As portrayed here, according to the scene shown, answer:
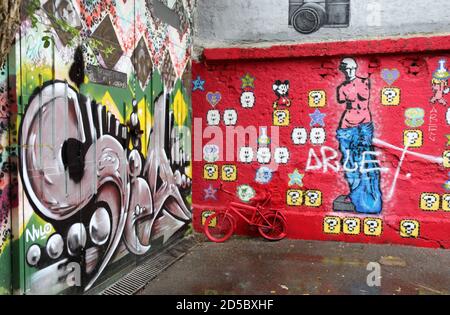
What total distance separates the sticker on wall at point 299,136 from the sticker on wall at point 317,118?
0.58ft

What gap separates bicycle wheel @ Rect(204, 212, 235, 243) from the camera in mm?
6215

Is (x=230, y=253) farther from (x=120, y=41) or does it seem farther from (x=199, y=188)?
(x=120, y=41)

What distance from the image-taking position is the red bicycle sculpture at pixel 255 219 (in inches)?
245

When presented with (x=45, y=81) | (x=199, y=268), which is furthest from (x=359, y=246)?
(x=45, y=81)

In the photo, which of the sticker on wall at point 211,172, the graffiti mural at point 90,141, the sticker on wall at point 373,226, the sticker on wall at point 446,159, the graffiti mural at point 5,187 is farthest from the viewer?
the sticker on wall at point 211,172

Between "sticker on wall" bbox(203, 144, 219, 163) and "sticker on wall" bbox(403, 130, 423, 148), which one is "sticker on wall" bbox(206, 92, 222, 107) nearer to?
"sticker on wall" bbox(203, 144, 219, 163)

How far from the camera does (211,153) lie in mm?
6668

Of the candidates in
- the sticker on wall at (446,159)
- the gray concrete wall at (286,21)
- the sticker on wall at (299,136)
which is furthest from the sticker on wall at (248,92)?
the sticker on wall at (446,159)

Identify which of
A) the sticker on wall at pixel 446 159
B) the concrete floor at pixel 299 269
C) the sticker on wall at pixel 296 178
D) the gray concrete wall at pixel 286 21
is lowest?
the concrete floor at pixel 299 269

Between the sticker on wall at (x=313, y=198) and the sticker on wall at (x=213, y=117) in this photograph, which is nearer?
the sticker on wall at (x=313, y=198)

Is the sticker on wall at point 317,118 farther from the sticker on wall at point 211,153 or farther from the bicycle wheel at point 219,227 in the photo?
the bicycle wheel at point 219,227

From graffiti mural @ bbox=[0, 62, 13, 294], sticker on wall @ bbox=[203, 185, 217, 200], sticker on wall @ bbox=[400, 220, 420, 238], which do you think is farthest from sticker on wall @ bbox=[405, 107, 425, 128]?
graffiti mural @ bbox=[0, 62, 13, 294]

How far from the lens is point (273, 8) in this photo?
6.41 m

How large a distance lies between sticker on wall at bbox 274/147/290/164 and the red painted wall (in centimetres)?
6
